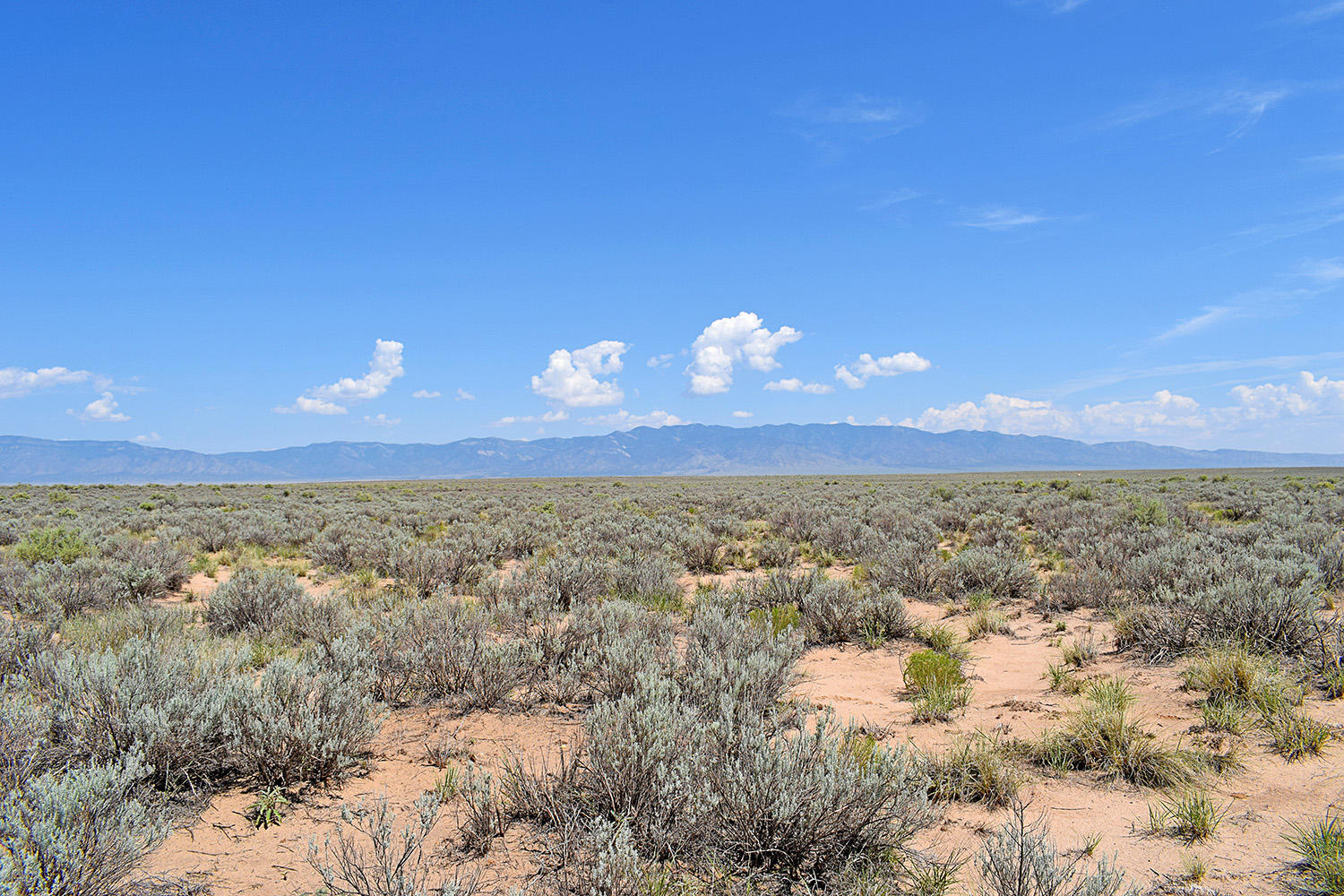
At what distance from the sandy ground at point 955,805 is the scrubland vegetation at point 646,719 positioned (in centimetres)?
4

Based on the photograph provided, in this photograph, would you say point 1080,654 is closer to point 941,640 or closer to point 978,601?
point 941,640

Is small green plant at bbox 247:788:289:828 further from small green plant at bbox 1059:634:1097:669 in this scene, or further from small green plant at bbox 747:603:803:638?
small green plant at bbox 1059:634:1097:669

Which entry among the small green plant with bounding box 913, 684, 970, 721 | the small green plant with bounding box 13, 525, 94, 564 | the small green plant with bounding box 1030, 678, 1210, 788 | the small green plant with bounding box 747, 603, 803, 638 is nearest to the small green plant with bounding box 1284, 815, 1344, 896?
the small green plant with bounding box 1030, 678, 1210, 788

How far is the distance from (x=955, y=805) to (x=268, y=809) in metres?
4.05

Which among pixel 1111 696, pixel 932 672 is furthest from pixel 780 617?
pixel 1111 696

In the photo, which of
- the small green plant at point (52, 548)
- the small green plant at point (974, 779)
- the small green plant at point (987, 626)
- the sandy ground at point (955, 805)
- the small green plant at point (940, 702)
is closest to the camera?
the sandy ground at point (955, 805)

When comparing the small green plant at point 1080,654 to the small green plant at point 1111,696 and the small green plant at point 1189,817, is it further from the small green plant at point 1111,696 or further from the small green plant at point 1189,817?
the small green plant at point 1189,817

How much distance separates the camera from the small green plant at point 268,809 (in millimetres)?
3414

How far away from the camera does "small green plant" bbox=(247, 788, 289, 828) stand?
341 centimetres

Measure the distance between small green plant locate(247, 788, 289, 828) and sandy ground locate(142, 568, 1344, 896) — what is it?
44 millimetres

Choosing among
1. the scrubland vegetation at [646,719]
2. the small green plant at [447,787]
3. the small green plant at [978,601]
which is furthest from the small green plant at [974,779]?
the small green plant at [978,601]

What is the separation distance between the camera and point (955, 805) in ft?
11.9

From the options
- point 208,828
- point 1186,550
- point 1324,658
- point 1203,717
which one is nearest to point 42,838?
point 208,828

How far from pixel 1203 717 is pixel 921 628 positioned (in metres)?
3.11
